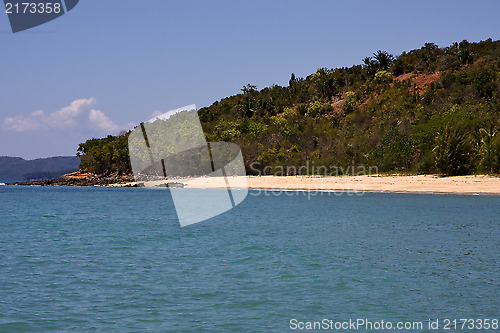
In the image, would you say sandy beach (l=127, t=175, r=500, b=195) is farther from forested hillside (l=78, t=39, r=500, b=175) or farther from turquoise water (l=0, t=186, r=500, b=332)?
turquoise water (l=0, t=186, r=500, b=332)

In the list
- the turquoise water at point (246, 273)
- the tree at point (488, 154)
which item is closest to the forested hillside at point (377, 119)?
the tree at point (488, 154)

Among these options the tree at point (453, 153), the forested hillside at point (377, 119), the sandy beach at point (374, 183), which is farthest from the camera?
the forested hillside at point (377, 119)

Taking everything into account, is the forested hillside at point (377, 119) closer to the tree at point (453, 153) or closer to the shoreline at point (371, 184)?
the tree at point (453, 153)

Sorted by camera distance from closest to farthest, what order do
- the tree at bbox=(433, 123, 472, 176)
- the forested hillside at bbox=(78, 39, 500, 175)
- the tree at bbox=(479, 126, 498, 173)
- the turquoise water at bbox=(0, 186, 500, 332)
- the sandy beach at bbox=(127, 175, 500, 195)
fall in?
the turquoise water at bbox=(0, 186, 500, 332), the sandy beach at bbox=(127, 175, 500, 195), the tree at bbox=(479, 126, 498, 173), the tree at bbox=(433, 123, 472, 176), the forested hillside at bbox=(78, 39, 500, 175)

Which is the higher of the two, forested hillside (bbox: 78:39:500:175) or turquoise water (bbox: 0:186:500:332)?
forested hillside (bbox: 78:39:500:175)

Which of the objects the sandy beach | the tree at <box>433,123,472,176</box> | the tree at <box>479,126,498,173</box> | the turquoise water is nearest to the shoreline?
the sandy beach

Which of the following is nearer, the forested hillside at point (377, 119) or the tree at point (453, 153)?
the tree at point (453, 153)

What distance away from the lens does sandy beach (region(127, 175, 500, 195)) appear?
51219 millimetres

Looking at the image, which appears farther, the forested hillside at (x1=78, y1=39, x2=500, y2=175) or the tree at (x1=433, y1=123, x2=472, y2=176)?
the forested hillside at (x1=78, y1=39, x2=500, y2=175)

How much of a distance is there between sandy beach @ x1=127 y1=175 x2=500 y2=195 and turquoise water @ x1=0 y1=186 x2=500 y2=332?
1591 cm

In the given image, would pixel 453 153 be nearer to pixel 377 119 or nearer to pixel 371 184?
pixel 371 184

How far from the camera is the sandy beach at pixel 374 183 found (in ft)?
168

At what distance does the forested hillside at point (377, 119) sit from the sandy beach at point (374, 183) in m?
3.25

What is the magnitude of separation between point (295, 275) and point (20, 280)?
8.39 meters
